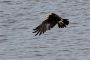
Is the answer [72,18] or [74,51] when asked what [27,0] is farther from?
[74,51]

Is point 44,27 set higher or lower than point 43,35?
higher

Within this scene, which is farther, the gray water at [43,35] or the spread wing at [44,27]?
the gray water at [43,35]

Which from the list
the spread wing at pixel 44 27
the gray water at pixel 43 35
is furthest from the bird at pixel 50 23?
the gray water at pixel 43 35

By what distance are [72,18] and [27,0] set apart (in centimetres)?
295

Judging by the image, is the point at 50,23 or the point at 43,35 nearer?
the point at 50,23

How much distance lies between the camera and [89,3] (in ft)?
62.5

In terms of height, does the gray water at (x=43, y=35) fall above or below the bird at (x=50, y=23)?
below

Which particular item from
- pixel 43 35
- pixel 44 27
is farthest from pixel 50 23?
pixel 43 35

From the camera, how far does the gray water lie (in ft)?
Result: 47.0

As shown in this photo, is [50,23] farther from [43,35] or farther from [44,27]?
[43,35]

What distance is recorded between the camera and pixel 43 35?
16.2 m

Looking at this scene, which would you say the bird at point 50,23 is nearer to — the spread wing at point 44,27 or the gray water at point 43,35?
the spread wing at point 44,27

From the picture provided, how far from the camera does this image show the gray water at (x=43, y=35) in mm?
14312

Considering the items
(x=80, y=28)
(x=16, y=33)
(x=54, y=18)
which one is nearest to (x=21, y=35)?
(x=16, y=33)
